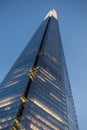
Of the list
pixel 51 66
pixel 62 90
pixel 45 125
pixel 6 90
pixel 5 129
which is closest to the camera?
pixel 5 129

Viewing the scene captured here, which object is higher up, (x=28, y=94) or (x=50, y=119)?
(x=28, y=94)

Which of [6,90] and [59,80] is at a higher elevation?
[6,90]

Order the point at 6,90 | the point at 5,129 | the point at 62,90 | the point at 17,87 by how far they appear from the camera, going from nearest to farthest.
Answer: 1. the point at 5,129
2. the point at 17,87
3. the point at 6,90
4. the point at 62,90

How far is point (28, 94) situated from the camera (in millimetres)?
69625

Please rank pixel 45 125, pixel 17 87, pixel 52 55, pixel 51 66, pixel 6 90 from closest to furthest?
pixel 45 125
pixel 17 87
pixel 6 90
pixel 51 66
pixel 52 55

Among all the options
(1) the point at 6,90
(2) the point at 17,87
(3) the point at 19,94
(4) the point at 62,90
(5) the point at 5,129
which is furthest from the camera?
(4) the point at 62,90

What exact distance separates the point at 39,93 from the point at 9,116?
13.9 meters

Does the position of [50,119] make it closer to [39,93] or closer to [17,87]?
[39,93]

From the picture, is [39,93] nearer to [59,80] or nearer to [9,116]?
[9,116]

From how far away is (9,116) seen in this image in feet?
212

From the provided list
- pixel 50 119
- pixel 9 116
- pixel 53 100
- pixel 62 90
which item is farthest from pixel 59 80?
pixel 9 116

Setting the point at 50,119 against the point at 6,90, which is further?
the point at 6,90

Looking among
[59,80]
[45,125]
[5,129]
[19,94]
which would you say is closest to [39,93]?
[19,94]

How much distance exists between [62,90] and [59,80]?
5.50 meters
